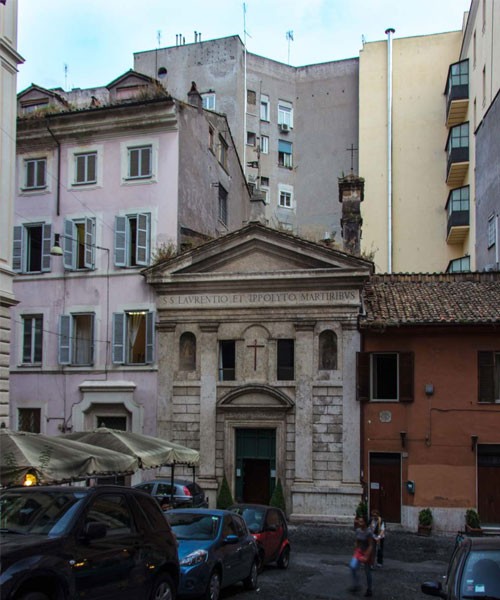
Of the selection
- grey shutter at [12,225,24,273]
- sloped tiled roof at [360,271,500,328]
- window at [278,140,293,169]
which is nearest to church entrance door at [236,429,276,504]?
sloped tiled roof at [360,271,500,328]

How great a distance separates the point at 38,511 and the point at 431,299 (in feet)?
68.9

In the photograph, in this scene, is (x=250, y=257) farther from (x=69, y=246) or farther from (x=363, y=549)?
(x=363, y=549)

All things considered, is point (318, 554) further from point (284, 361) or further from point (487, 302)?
point (487, 302)

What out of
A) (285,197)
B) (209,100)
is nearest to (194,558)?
(209,100)

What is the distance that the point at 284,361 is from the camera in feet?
92.2

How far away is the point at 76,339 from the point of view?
30266mm

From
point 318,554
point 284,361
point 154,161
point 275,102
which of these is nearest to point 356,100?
point 275,102

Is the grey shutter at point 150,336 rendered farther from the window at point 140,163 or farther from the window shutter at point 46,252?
the window at point 140,163

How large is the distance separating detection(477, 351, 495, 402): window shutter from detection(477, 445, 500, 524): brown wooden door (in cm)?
165

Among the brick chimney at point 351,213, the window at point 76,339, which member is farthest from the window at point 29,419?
the brick chimney at point 351,213

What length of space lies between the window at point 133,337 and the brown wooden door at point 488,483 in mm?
11950

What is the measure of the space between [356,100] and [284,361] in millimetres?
27008

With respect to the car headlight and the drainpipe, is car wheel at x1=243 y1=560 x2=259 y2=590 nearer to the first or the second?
the car headlight

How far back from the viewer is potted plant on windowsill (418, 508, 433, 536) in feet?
83.7
